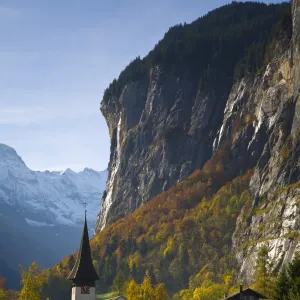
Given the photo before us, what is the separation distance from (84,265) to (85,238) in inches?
211

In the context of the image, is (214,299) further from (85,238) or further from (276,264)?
(85,238)

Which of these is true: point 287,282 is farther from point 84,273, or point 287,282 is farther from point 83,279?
point 84,273

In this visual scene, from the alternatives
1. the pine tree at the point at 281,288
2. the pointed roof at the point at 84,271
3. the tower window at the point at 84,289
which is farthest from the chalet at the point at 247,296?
the tower window at the point at 84,289

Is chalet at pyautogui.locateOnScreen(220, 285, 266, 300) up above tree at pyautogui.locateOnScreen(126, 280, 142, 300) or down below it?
below

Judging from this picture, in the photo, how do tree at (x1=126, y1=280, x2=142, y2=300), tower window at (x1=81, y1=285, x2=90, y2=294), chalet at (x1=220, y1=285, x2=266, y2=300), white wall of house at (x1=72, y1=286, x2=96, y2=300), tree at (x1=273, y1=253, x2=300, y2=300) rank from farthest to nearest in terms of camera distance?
1. tree at (x1=126, y1=280, x2=142, y2=300)
2. chalet at (x1=220, y1=285, x2=266, y2=300)
3. tower window at (x1=81, y1=285, x2=90, y2=294)
4. white wall of house at (x1=72, y1=286, x2=96, y2=300)
5. tree at (x1=273, y1=253, x2=300, y2=300)

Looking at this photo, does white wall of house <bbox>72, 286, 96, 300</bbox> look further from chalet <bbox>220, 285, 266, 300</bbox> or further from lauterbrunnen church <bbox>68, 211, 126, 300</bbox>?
chalet <bbox>220, 285, 266, 300</bbox>

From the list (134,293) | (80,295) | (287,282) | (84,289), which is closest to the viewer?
(287,282)

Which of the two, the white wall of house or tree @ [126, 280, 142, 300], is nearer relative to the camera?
the white wall of house

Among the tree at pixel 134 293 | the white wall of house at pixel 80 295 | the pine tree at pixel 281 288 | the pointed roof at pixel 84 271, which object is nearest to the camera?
the pine tree at pixel 281 288

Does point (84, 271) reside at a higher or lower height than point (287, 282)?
higher

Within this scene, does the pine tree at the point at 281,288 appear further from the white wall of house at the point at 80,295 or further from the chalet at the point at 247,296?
the white wall of house at the point at 80,295

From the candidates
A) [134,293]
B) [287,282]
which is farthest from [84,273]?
[134,293]

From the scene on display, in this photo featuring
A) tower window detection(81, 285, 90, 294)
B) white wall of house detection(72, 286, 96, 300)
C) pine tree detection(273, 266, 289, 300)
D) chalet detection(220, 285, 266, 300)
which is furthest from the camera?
chalet detection(220, 285, 266, 300)

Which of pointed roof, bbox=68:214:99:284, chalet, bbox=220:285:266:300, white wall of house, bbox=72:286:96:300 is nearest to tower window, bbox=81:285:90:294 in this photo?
Answer: white wall of house, bbox=72:286:96:300
